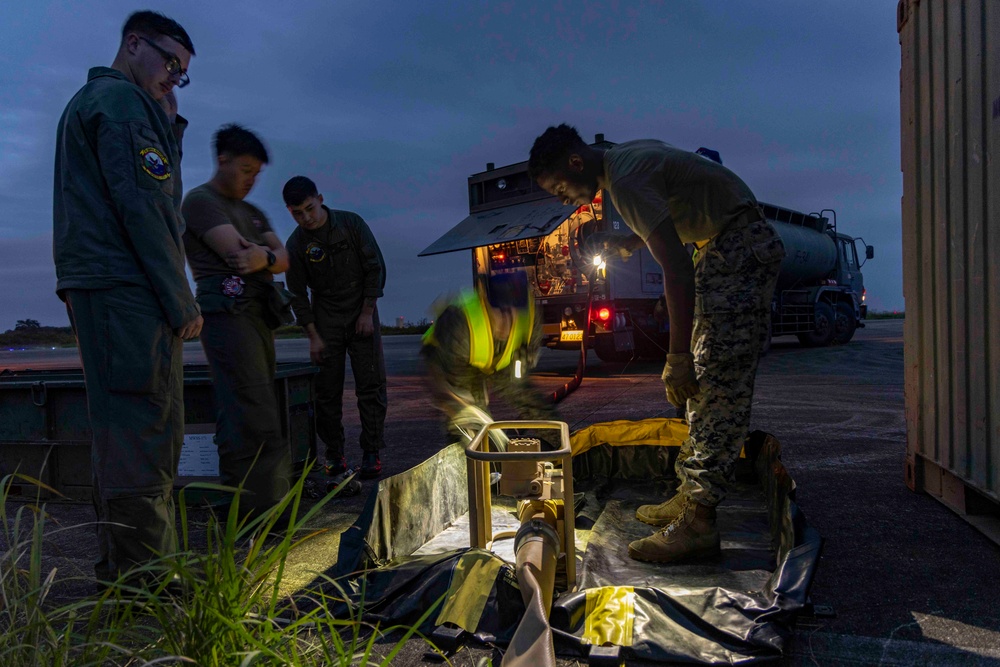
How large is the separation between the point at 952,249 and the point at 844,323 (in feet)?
50.2

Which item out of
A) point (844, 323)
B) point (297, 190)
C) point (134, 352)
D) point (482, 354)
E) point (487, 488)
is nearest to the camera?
point (134, 352)

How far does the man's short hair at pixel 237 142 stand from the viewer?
3.37 metres

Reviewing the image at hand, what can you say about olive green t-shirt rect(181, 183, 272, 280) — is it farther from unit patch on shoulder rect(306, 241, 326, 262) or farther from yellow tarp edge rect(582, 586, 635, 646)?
yellow tarp edge rect(582, 586, 635, 646)

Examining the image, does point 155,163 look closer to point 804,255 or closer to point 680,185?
point 680,185

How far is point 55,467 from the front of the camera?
393 cm

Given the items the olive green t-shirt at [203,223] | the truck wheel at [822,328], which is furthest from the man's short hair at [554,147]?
the truck wheel at [822,328]

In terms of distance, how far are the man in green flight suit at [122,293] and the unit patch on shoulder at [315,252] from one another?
1.88 m

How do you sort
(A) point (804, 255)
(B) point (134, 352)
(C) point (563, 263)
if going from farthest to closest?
(A) point (804, 255), (C) point (563, 263), (B) point (134, 352)

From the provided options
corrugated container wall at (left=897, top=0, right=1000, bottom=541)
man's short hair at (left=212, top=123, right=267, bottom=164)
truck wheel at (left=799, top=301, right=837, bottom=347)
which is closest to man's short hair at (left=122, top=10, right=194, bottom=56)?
man's short hair at (left=212, top=123, right=267, bottom=164)

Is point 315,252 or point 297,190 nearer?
point 297,190

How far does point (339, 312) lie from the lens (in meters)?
4.38

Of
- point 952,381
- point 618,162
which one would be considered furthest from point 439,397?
point 952,381

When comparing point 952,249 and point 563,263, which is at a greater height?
point 563,263

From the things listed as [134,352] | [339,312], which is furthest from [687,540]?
[339,312]
